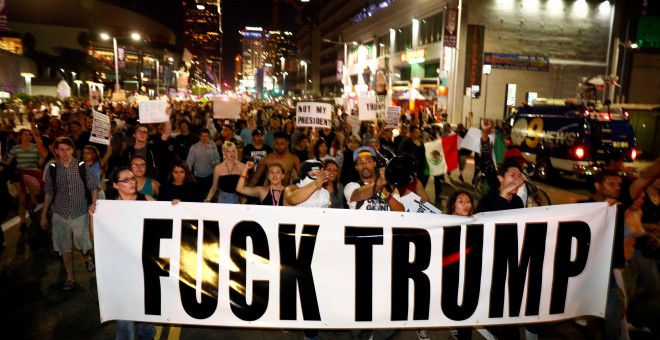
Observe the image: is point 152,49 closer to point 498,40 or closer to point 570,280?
point 498,40

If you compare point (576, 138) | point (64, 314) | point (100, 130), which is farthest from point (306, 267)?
point (576, 138)

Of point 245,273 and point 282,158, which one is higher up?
point 282,158

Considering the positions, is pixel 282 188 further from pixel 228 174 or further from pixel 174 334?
pixel 228 174

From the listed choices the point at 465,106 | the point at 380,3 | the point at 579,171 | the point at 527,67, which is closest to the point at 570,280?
the point at 579,171

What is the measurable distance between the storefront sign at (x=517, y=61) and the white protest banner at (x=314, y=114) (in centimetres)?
2810

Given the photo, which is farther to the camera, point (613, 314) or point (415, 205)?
point (415, 205)

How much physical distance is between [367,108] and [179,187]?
24.2 ft

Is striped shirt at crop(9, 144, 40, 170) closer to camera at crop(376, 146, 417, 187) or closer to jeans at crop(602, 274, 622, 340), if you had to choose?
camera at crop(376, 146, 417, 187)

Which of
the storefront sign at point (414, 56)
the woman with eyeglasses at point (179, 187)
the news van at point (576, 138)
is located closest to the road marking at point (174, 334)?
the woman with eyeglasses at point (179, 187)

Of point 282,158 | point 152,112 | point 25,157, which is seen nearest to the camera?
point 282,158

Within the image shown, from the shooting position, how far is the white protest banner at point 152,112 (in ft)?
32.9

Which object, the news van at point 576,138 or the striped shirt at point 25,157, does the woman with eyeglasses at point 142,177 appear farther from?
the news van at point 576,138

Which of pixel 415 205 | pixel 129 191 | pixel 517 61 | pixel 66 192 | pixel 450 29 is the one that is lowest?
pixel 66 192

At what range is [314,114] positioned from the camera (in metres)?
10.5
